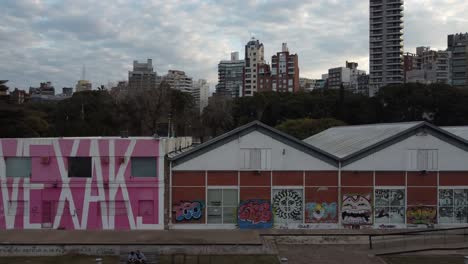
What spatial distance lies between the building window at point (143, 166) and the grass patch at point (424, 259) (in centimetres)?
1462

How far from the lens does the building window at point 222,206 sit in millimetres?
31484

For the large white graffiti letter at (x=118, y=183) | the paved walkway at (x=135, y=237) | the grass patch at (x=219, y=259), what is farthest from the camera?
the large white graffiti letter at (x=118, y=183)

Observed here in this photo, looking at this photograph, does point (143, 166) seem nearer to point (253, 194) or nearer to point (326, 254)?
point (253, 194)

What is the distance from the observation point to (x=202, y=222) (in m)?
31.3

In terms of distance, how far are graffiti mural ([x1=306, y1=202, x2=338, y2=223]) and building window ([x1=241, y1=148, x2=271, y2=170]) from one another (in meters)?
3.73

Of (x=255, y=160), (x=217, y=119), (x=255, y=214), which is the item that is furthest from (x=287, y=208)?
(x=217, y=119)

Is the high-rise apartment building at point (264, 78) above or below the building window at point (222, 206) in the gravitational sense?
above

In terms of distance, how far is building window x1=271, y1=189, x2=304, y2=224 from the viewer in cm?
3152

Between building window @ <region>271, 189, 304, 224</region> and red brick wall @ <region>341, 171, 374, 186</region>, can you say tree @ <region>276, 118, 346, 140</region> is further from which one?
building window @ <region>271, 189, 304, 224</region>

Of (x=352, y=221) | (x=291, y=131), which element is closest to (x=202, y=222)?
(x=352, y=221)

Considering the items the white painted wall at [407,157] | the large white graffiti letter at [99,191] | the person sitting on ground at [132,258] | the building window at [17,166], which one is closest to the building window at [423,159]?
the white painted wall at [407,157]

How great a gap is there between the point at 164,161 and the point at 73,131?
43.7m

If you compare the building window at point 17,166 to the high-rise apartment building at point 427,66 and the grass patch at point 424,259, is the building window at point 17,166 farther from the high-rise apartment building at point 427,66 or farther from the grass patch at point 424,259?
the high-rise apartment building at point 427,66

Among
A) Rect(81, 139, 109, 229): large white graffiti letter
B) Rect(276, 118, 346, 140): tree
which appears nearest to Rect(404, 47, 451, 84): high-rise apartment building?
Rect(276, 118, 346, 140): tree
